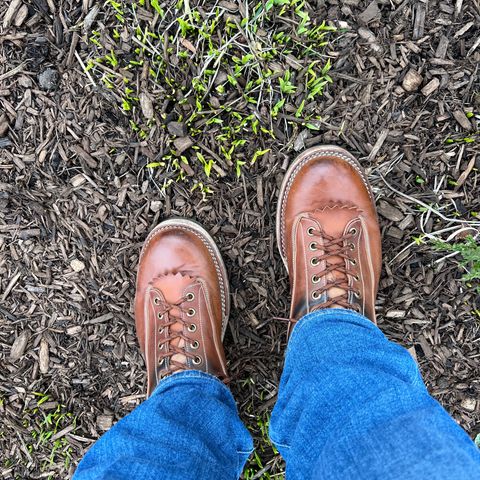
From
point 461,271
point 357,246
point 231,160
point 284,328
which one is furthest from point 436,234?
point 231,160

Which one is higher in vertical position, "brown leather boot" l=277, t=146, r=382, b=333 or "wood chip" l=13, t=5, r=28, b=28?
"wood chip" l=13, t=5, r=28, b=28

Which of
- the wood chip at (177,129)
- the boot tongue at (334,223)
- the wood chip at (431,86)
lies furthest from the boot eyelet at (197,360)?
the wood chip at (431,86)

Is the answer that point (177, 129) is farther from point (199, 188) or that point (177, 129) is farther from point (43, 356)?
point (43, 356)

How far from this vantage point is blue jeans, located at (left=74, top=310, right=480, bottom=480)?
0.96 metres

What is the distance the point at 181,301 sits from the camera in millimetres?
1729

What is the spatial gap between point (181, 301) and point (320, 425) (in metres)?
0.74

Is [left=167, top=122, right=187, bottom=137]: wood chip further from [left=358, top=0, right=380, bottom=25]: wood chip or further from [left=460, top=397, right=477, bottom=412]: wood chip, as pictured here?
[left=460, top=397, right=477, bottom=412]: wood chip

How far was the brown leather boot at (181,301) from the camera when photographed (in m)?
Answer: 1.67

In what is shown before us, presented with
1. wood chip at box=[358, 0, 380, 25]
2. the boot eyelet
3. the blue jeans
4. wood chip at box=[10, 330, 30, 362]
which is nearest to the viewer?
the blue jeans

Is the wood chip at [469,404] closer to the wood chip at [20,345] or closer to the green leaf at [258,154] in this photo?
the green leaf at [258,154]

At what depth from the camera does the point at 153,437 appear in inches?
49.8

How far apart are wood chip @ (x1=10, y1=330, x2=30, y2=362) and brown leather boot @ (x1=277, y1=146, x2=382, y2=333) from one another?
106 cm

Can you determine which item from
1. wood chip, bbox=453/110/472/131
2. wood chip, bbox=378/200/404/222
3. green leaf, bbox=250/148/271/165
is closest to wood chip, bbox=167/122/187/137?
green leaf, bbox=250/148/271/165

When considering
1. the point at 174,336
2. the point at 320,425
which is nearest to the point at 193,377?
the point at 174,336
